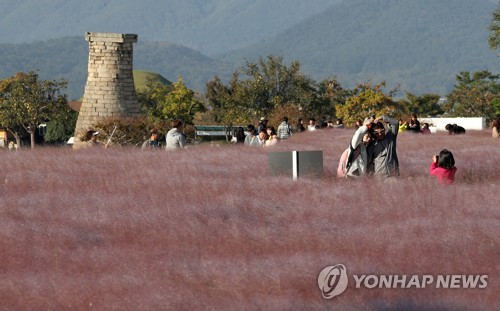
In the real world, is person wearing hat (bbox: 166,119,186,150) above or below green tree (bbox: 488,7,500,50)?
below

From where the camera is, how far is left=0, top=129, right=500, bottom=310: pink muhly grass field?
407 inches

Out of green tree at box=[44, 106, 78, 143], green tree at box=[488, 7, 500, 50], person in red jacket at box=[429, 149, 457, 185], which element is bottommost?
green tree at box=[44, 106, 78, 143]

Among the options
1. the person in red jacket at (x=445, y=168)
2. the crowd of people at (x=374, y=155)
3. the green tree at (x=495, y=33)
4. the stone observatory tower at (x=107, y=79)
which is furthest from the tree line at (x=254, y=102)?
the person in red jacket at (x=445, y=168)

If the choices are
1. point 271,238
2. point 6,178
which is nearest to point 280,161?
point 6,178

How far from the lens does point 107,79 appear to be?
213 feet

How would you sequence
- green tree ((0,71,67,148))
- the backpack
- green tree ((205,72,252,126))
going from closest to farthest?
the backpack, green tree ((205,72,252,126)), green tree ((0,71,67,148))

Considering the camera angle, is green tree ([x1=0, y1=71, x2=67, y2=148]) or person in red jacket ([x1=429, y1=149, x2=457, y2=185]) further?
green tree ([x1=0, y1=71, x2=67, y2=148])

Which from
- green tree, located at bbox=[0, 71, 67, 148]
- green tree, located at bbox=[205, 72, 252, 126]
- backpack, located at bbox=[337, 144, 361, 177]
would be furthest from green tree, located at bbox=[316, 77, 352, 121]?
backpack, located at bbox=[337, 144, 361, 177]

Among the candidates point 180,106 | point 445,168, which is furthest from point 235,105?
point 445,168

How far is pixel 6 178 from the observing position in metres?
21.5

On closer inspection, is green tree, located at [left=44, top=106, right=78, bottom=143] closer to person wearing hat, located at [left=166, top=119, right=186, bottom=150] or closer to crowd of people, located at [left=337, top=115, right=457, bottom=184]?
person wearing hat, located at [left=166, top=119, right=186, bottom=150]

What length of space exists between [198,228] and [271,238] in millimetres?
1288
